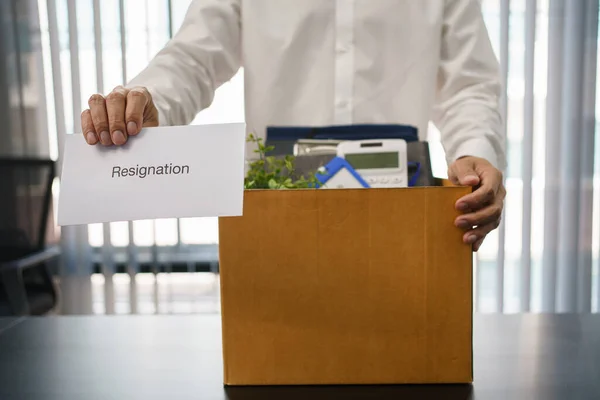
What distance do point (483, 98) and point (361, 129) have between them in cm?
35

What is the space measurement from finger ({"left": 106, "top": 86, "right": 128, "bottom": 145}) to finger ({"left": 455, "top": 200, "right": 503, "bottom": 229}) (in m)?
0.35

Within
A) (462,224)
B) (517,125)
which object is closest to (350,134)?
(462,224)

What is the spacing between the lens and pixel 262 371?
1.76ft

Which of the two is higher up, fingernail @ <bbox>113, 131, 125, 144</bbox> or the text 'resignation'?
fingernail @ <bbox>113, 131, 125, 144</bbox>

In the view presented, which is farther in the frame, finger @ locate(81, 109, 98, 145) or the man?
the man

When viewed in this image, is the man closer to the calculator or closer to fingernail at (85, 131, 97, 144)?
the calculator

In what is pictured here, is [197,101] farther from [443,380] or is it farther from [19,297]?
[19,297]

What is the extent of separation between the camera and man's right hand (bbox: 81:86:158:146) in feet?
1.74

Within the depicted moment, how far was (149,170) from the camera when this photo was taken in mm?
496

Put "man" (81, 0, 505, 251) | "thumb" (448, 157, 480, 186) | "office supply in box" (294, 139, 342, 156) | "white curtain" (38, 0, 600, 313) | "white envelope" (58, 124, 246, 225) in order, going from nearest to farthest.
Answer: "white envelope" (58, 124, 246, 225), "thumb" (448, 157, 480, 186), "office supply in box" (294, 139, 342, 156), "man" (81, 0, 505, 251), "white curtain" (38, 0, 600, 313)

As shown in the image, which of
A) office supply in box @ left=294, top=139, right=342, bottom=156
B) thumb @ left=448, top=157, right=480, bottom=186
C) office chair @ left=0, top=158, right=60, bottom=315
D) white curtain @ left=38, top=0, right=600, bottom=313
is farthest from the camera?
white curtain @ left=38, top=0, right=600, bottom=313

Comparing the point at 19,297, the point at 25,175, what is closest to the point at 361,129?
the point at 19,297

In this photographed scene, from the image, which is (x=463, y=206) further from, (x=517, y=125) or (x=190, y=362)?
(x=517, y=125)

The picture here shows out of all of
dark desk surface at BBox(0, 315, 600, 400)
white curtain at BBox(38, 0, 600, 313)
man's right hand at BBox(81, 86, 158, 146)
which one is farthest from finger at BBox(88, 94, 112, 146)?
white curtain at BBox(38, 0, 600, 313)
